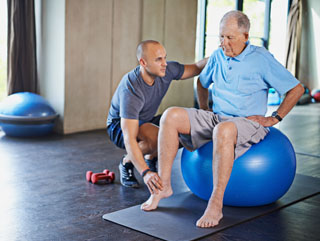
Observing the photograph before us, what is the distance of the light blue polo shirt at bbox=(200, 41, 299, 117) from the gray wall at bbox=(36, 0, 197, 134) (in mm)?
2325

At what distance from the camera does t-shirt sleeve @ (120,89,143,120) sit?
254 cm

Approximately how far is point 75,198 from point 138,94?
0.69 m

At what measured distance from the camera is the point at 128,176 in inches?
116

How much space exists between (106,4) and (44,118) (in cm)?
136

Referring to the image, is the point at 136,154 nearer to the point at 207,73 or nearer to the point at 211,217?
the point at 211,217

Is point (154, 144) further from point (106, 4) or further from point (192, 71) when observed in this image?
point (106, 4)

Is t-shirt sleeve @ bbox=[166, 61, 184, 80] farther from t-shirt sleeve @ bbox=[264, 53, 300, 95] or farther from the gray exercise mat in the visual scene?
the gray exercise mat

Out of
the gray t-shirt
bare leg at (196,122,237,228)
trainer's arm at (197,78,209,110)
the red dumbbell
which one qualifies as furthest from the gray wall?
bare leg at (196,122,237,228)

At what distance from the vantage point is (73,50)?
14.9 ft

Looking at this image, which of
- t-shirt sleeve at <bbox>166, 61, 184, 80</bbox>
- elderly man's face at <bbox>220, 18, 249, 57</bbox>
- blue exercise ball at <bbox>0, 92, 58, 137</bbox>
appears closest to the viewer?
elderly man's face at <bbox>220, 18, 249, 57</bbox>

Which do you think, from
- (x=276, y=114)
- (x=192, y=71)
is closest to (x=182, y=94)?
(x=192, y=71)

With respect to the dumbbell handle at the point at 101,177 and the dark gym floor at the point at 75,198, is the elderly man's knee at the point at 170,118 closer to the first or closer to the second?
the dark gym floor at the point at 75,198

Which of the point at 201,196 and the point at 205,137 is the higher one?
the point at 205,137

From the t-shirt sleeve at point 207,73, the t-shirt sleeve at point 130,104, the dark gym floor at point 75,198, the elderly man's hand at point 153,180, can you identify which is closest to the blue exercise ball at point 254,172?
the dark gym floor at point 75,198
